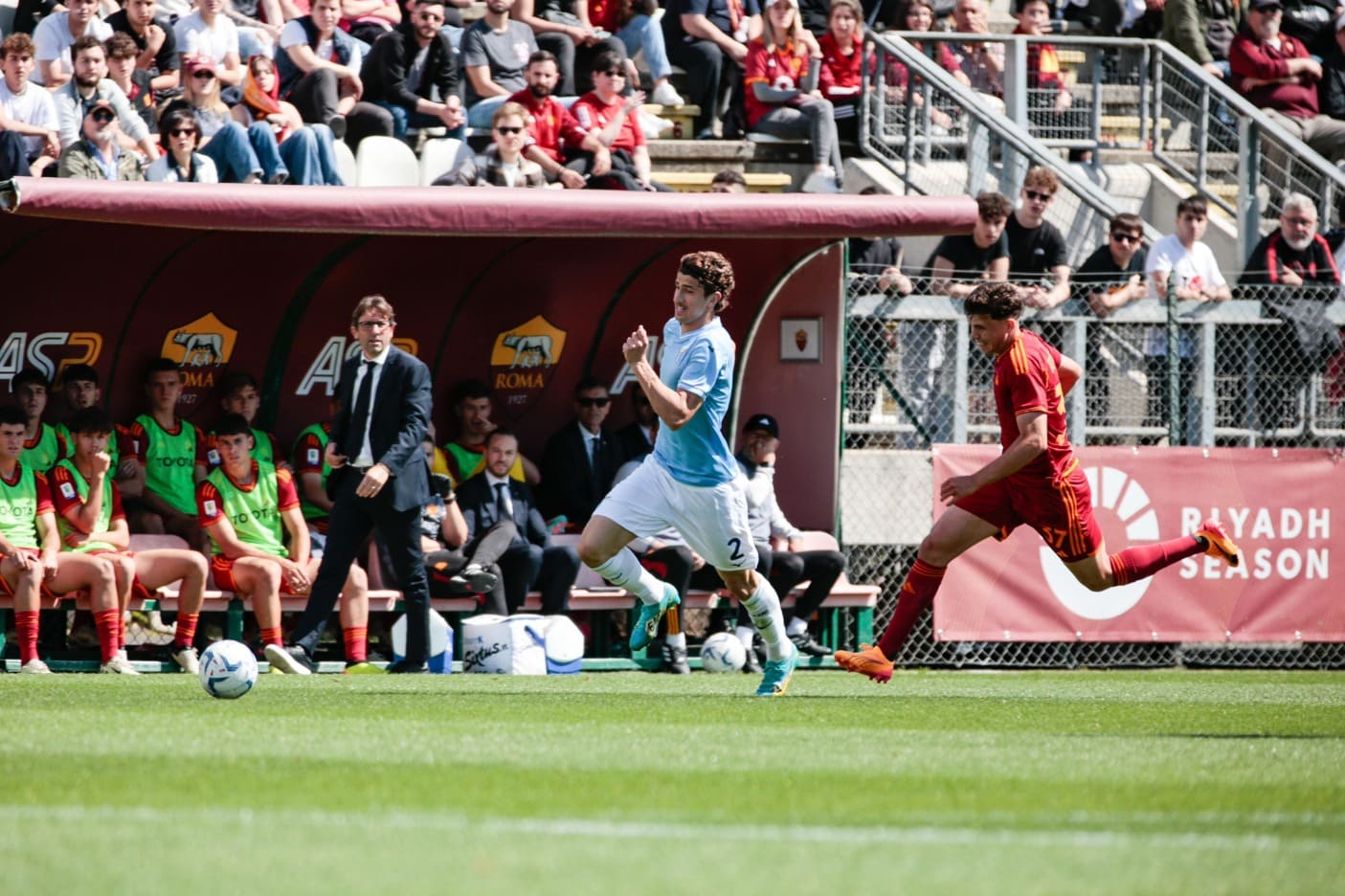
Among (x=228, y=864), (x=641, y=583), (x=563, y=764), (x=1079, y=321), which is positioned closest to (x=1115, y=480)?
(x=1079, y=321)

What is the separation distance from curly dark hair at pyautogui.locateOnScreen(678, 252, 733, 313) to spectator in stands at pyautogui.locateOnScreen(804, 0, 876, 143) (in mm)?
8564

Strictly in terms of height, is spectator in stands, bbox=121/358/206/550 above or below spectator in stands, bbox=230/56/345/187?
below

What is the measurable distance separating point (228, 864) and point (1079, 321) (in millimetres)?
10475

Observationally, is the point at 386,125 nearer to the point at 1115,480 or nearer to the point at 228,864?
the point at 1115,480

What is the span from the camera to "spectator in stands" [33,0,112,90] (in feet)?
46.0

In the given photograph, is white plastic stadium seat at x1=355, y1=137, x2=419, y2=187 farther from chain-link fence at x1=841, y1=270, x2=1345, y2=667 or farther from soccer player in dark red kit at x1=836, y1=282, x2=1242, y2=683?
soccer player in dark red kit at x1=836, y1=282, x2=1242, y2=683

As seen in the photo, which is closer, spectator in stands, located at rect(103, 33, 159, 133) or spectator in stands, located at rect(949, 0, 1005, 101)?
spectator in stands, located at rect(103, 33, 159, 133)

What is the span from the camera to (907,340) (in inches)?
543

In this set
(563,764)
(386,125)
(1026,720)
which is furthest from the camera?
(386,125)

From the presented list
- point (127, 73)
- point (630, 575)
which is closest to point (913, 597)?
point (630, 575)

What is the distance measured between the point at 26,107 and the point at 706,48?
6269 mm

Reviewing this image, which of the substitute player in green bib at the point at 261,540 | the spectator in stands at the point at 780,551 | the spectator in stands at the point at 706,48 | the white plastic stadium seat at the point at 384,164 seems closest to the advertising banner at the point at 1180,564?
the spectator in stands at the point at 780,551

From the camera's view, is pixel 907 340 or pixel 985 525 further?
pixel 907 340

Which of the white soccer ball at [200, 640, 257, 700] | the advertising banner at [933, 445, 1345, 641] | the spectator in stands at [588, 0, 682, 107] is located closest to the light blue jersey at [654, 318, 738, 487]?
the white soccer ball at [200, 640, 257, 700]
